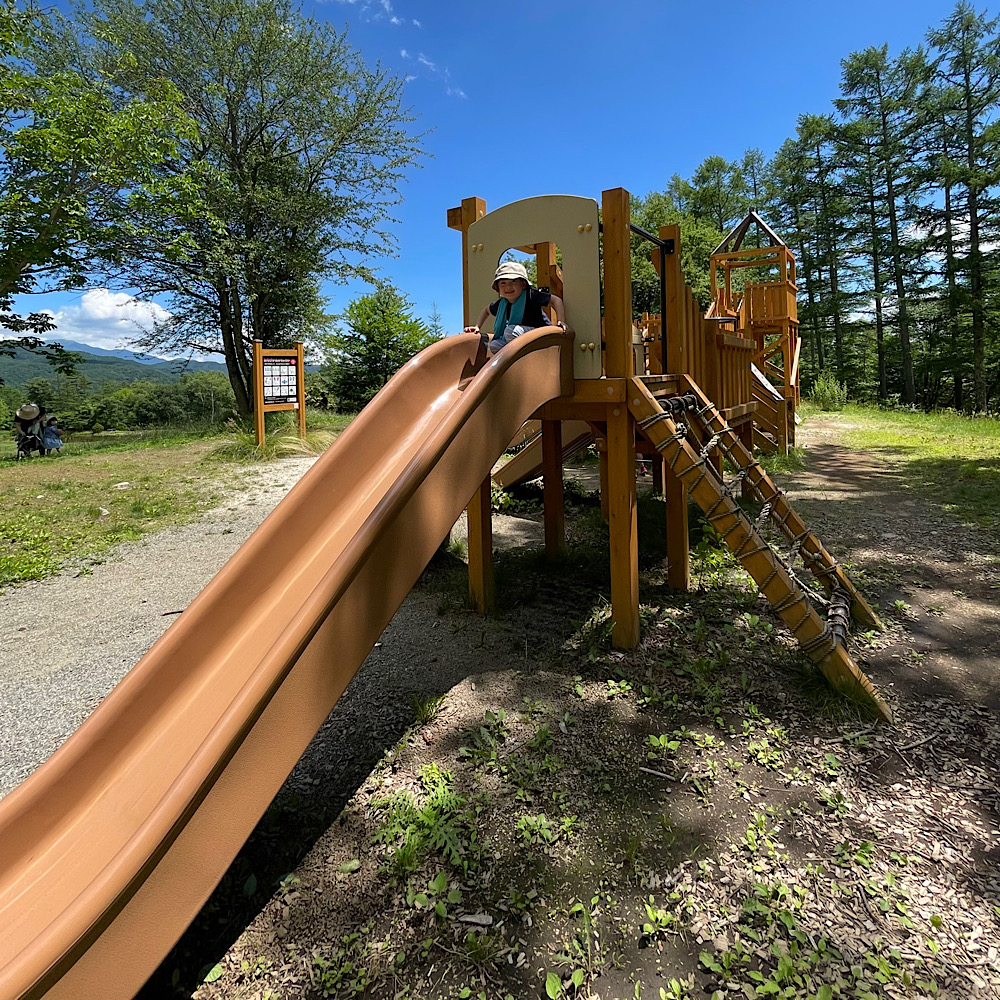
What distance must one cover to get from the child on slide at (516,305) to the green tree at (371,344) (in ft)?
56.9

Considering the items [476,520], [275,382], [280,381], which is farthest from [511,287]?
[280,381]

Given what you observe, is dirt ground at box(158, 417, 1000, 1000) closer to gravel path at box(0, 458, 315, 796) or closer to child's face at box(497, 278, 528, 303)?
gravel path at box(0, 458, 315, 796)

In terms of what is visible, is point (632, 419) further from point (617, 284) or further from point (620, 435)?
point (617, 284)

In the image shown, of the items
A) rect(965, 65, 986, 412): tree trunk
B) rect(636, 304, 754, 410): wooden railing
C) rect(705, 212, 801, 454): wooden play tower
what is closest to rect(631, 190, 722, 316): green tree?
rect(965, 65, 986, 412): tree trunk

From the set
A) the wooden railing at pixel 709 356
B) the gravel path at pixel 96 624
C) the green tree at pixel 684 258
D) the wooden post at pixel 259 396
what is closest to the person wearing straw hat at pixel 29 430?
the wooden post at pixel 259 396

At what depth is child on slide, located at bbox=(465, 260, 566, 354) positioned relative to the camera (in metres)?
3.78

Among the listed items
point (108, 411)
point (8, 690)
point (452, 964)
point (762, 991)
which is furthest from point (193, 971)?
point (108, 411)

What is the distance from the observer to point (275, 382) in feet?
38.8

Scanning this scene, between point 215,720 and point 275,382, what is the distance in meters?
10.7

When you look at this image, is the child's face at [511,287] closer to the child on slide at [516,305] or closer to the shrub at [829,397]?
the child on slide at [516,305]

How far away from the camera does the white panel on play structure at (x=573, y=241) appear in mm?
3664

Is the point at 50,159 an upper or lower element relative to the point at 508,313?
upper

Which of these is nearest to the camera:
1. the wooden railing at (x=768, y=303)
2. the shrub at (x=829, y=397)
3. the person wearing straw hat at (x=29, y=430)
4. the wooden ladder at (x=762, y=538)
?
the wooden ladder at (x=762, y=538)

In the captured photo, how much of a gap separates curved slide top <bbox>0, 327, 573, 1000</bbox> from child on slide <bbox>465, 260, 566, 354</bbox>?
74cm
